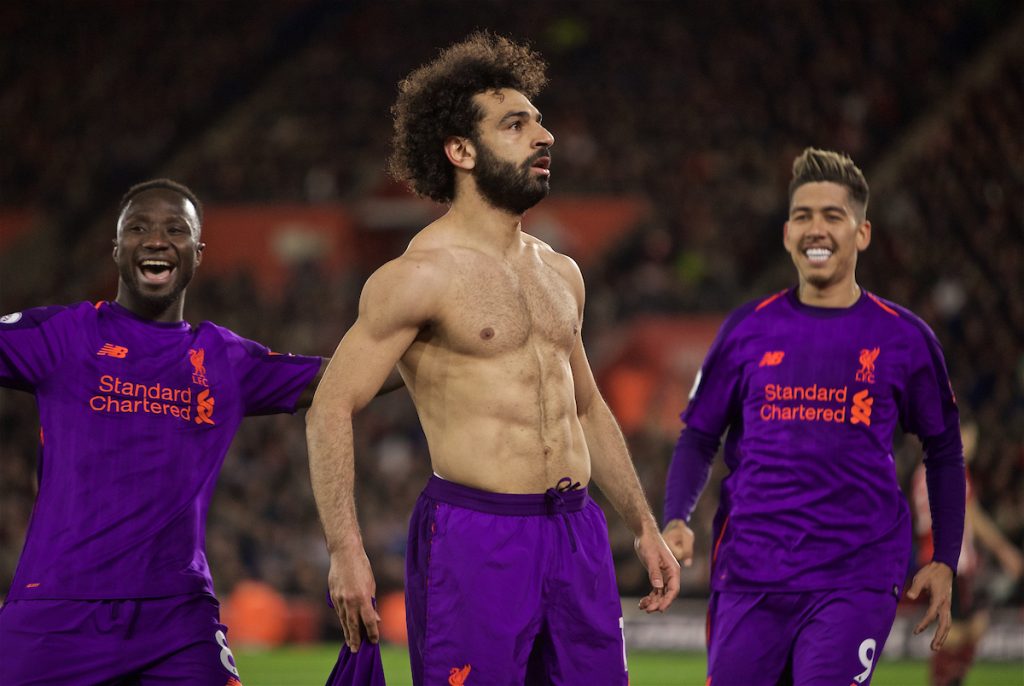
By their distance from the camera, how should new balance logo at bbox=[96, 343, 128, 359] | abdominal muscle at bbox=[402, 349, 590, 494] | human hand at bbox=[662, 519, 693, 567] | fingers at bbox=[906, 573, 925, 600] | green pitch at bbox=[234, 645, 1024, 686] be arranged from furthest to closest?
1. green pitch at bbox=[234, 645, 1024, 686]
2. human hand at bbox=[662, 519, 693, 567]
3. fingers at bbox=[906, 573, 925, 600]
4. new balance logo at bbox=[96, 343, 128, 359]
5. abdominal muscle at bbox=[402, 349, 590, 494]

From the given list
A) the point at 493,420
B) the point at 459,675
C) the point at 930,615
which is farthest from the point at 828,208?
the point at 459,675

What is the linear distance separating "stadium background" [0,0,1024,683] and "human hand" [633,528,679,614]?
360 inches

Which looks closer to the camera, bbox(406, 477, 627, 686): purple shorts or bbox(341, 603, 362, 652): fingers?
bbox(341, 603, 362, 652): fingers

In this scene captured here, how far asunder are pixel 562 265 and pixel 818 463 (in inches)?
49.4

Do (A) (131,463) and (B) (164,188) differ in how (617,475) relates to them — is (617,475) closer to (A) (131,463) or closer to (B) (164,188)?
(A) (131,463)

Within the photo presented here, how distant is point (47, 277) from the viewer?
70.5ft

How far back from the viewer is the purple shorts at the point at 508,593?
13.4 feet

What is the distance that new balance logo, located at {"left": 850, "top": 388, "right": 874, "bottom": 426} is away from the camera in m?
5.16

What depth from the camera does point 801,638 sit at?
197 inches

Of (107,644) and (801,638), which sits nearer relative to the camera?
(107,644)

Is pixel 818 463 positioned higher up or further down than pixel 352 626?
higher up

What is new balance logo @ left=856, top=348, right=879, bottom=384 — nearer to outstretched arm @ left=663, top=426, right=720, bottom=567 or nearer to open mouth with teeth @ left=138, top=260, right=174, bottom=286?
outstretched arm @ left=663, top=426, right=720, bottom=567

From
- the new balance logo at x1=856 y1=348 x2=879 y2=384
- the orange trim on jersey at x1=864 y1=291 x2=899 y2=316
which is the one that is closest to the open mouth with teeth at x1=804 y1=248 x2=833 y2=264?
the orange trim on jersey at x1=864 y1=291 x2=899 y2=316

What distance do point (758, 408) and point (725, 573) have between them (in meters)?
0.63
